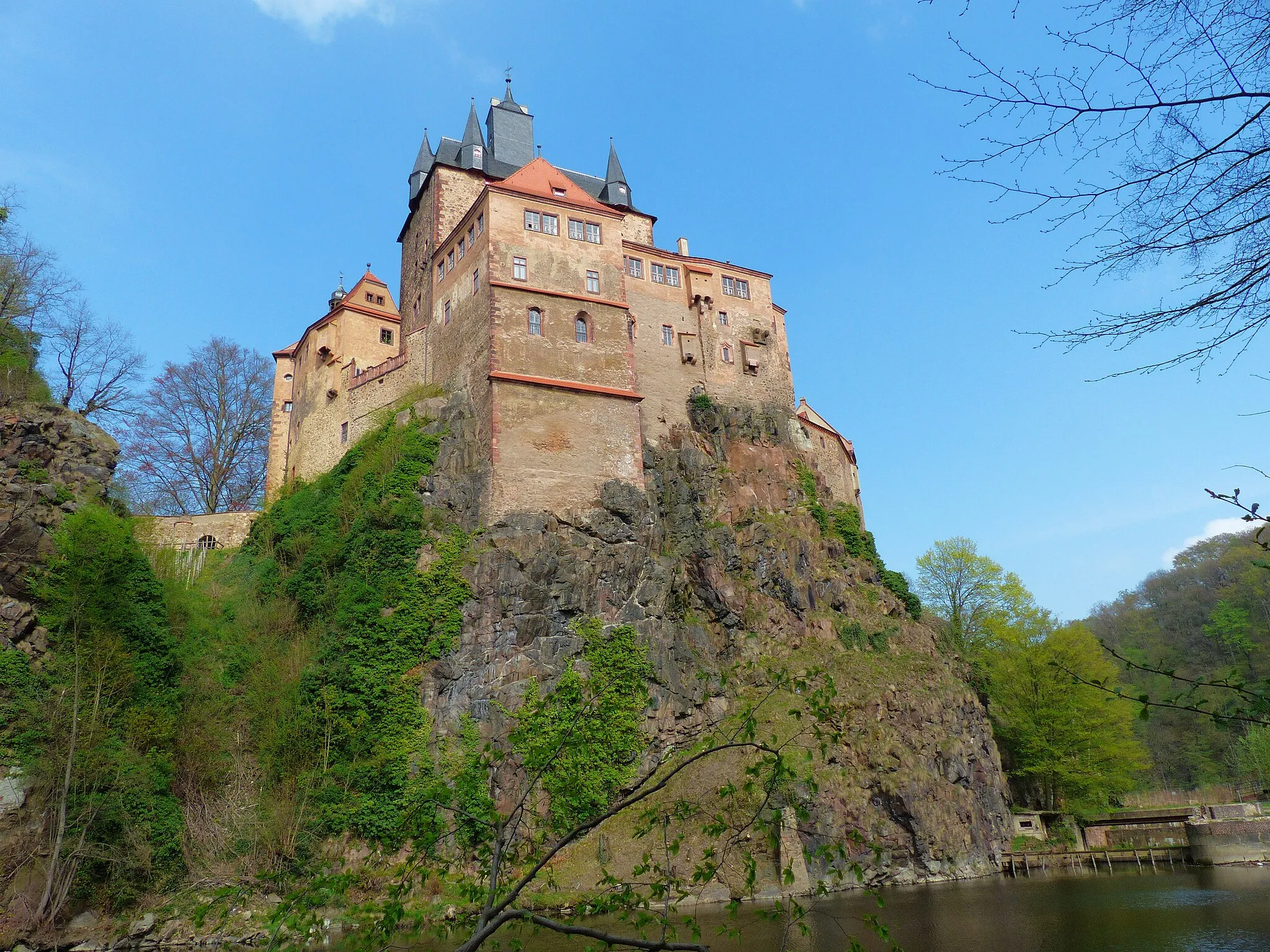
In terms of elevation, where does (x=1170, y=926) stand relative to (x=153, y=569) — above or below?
below

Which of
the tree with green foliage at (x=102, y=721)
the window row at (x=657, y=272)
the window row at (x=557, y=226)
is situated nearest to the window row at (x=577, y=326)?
the window row at (x=557, y=226)

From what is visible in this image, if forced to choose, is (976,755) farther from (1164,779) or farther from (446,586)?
(1164,779)

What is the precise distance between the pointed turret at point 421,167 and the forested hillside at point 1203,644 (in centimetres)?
4101

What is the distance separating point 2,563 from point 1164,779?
201 ft

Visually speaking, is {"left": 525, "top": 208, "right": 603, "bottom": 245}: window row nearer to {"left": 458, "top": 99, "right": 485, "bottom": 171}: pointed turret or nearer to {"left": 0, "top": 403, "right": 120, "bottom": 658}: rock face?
{"left": 458, "top": 99, "right": 485, "bottom": 171}: pointed turret

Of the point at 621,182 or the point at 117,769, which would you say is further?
the point at 621,182

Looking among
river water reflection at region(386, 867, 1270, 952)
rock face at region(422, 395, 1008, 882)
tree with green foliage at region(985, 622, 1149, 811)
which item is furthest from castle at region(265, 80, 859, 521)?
river water reflection at region(386, 867, 1270, 952)

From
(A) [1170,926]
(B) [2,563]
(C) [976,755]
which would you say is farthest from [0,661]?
(C) [976,755]

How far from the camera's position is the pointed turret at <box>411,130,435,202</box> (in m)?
45.5

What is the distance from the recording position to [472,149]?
43938 millimetres

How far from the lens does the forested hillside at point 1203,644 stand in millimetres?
52875

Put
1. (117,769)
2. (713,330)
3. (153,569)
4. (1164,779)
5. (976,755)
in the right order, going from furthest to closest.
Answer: (1164,779) → (713,330) → (976,755) → (153,569) → (117,769)

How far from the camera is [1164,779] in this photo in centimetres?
5688

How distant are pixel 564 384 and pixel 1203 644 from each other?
5316 centimetres
